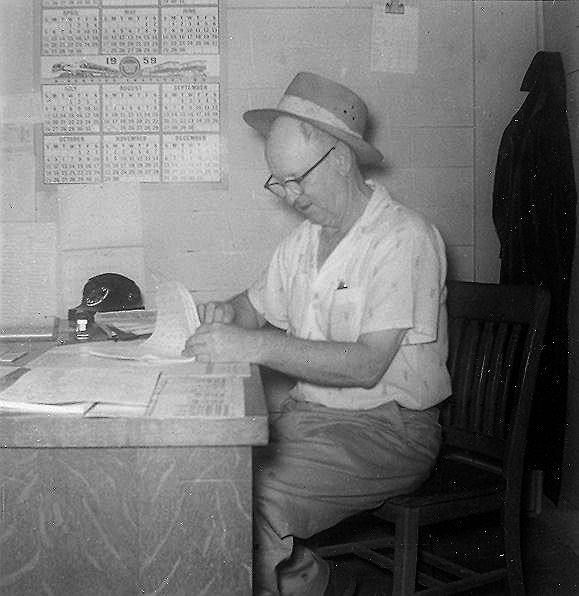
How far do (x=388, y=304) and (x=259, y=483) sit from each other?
42 cm

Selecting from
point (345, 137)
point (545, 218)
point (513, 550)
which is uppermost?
point (345, 137)

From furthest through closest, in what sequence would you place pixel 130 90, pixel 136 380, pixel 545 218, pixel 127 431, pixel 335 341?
pixel 130 90, pixel 545 218, pixel 335 341, pixel 136 380, pixel 127 431

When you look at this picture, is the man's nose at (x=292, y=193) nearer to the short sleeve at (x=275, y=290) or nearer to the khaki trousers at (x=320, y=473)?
the short sleeve at (x=275, y=290)

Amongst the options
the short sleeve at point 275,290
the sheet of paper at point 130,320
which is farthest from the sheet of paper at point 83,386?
the short sleeve at point 275,290

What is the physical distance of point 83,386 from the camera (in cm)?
114

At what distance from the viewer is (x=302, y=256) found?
1.90m

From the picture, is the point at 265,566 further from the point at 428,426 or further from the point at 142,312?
the point at 142,312

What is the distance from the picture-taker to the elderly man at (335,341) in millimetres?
1415

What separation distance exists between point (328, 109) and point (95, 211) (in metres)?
1.01

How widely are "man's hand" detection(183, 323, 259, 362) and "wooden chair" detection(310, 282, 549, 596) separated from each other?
0.42m

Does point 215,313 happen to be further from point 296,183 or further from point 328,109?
point 328,109

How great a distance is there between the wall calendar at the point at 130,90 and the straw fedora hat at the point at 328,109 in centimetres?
71

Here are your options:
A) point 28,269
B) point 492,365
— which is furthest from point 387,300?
point 28,269

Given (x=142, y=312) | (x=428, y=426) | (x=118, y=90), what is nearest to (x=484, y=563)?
(x=428, y=426)
